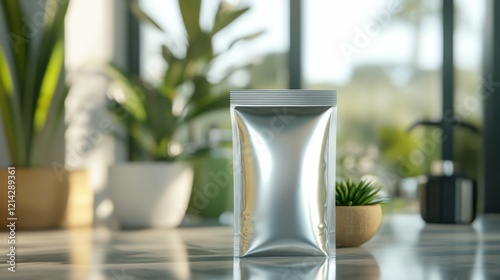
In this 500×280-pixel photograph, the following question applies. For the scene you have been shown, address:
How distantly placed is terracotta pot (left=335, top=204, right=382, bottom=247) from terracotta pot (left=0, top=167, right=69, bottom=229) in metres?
0.83

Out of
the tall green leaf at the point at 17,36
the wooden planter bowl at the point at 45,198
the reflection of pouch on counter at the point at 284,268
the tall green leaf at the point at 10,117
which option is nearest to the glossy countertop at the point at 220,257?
the reflection of pouch on counter at the point at 284,268

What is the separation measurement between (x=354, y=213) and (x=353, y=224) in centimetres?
2

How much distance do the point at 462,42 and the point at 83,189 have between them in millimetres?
1162

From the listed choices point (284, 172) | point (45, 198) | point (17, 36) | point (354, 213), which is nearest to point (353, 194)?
point (354, 213)

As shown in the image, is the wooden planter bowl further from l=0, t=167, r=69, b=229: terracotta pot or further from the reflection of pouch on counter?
the reflection of pouch on counter

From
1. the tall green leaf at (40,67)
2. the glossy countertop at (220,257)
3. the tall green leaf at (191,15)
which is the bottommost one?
the glossy countertop at (220,257)

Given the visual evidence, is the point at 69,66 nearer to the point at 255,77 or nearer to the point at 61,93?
the point at 61,93

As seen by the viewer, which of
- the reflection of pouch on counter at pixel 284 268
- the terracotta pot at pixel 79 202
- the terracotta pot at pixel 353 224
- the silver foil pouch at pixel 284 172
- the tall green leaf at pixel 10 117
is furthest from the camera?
the terracotta pot at pixel 79 202

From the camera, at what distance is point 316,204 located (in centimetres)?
134

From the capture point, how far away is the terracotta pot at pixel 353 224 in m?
1.54

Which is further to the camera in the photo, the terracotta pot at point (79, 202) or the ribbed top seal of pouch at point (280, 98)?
the terracotta pot at point (79, 202)

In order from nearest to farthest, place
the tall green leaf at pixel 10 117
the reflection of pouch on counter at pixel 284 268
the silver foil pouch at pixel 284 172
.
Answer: the reflection of pouch on counter at pixel 284 268 < the silver foil pouch at pixel 284 172 < the tall green leaf at pixel 10 117

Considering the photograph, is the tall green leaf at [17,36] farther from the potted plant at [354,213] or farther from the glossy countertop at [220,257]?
the potted plant at [354,213]

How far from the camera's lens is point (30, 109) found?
2.08 meters
